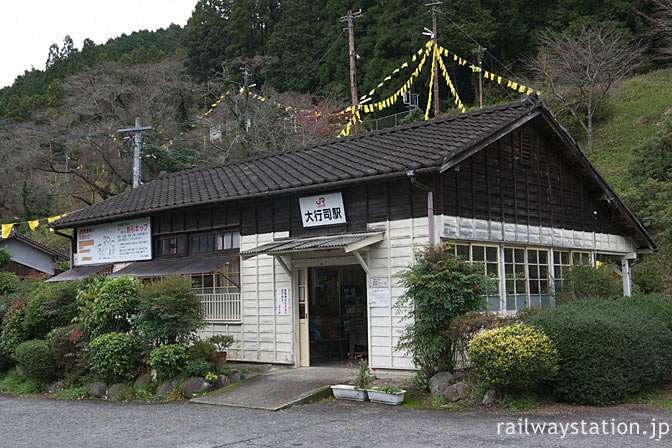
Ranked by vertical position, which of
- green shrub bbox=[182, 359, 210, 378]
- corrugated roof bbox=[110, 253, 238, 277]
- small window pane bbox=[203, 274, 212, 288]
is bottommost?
green shrub bbox=[182, 359, 210, 378]

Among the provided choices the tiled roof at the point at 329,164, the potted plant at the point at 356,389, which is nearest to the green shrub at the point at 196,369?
the potted plant at the point at 356,389

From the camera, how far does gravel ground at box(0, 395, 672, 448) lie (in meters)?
6.95

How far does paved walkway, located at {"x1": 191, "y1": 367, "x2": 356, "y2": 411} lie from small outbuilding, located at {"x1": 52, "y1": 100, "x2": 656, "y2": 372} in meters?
0.85

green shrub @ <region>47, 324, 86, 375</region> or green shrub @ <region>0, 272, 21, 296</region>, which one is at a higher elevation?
green shrub @ <region>0, 272, 21, 296</region>

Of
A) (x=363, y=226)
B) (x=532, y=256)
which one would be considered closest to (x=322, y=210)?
(x=363, y=226)

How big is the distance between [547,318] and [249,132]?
26.2m

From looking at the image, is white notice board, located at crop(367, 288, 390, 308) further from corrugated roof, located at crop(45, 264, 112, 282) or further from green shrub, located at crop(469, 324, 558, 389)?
corrugated roof, located at crop(45, 264, 112, 282)

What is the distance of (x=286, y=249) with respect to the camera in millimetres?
11352

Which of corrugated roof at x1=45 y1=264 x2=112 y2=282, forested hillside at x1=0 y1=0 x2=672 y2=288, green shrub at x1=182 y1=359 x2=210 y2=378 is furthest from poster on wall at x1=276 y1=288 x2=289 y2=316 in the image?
forested hillside at x1=0 y1=0 x2=672 y2=288

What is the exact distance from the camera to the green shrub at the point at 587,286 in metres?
13.2

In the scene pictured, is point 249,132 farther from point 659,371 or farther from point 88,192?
point 659,371

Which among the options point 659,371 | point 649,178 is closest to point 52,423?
point 659,371

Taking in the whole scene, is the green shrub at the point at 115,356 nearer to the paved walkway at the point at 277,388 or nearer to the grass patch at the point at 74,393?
the grass patch at the point at 74,393

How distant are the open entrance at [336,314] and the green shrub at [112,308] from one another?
166 inches
